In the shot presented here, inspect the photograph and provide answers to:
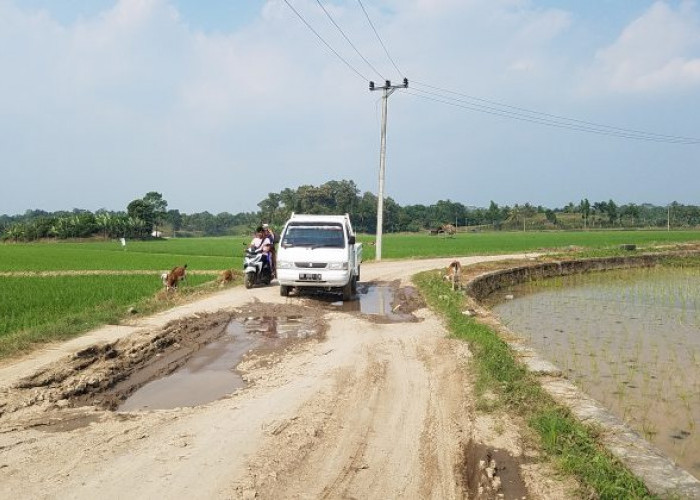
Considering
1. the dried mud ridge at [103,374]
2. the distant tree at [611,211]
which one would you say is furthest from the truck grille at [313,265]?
the distant tree at [611,211]

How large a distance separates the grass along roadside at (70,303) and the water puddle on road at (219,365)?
2.32 m

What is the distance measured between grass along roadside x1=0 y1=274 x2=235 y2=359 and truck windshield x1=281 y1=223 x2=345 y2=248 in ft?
9.28

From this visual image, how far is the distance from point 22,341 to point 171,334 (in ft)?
6.73

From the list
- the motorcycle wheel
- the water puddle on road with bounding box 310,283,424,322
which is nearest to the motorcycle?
the motorcycle wheel

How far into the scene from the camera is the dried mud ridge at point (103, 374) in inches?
209

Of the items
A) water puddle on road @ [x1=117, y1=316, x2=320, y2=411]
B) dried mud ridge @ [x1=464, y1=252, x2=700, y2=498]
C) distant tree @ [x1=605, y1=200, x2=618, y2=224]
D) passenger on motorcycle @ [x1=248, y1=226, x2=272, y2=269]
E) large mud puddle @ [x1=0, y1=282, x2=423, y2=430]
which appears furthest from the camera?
distant tree @ [x1=605, y1=200, x2=618, y2=224]

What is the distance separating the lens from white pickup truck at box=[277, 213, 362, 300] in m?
12.8

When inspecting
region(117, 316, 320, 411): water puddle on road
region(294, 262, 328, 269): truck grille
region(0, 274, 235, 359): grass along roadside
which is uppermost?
region(294, 262, 328, 269): truck grille

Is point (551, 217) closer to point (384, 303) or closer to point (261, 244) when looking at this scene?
point (261, 244)

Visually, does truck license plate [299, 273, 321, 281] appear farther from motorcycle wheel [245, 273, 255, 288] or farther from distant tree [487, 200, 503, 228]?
distant tree [487, 200, 503, 228]

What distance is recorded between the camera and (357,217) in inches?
3588

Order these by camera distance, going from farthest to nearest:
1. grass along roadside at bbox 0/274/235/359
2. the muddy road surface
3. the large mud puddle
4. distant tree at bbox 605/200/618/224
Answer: distant tree at bbox 605/200/618/224
grass along roadside at bbox 0/274/235/359
the large mud puddle
the muddy road surface

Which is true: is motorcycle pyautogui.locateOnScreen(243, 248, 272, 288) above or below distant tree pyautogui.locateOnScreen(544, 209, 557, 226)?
below

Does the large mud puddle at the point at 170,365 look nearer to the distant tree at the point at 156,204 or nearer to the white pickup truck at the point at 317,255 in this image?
the white pickup truck at the point at 317,255
